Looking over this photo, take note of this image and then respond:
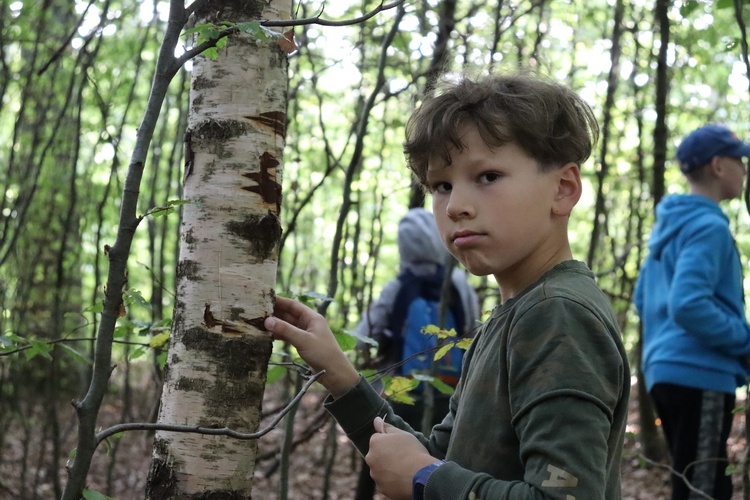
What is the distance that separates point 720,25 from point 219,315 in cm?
528

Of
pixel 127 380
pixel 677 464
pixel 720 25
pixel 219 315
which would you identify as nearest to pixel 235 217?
pixel 219 315

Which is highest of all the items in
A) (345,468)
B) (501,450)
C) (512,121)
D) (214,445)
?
(512,121)

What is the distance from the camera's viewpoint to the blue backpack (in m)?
4.21

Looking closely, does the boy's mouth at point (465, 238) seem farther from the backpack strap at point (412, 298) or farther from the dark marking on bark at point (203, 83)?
the backpack strap at point (412, 298)

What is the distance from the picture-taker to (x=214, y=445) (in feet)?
5.38

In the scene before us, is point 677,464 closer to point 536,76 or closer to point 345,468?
point 536,76

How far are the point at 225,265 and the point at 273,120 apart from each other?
0.37 m

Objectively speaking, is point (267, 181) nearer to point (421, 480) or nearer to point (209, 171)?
point (209, 171)

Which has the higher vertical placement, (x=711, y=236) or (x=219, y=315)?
(x=711, y=236)

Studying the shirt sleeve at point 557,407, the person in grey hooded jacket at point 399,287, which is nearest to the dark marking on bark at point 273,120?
the shirt sleeve at point 557,407

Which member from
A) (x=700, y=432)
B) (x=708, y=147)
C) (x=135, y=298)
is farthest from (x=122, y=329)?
(x=708, y=147)

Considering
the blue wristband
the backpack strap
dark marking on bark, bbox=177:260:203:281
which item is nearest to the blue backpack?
the backpack strap

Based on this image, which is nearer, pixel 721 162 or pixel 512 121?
pixel 512 121

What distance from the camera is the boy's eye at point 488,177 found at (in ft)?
4.72
